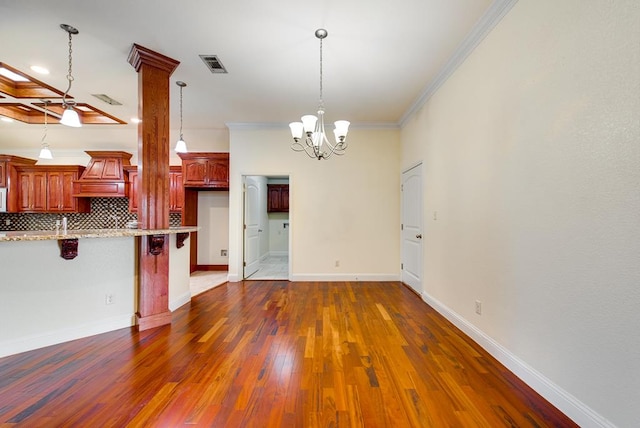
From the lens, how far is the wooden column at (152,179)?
2820 mm

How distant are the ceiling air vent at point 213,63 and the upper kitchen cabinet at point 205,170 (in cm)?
230

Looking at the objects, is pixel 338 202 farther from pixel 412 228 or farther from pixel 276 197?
pixel 276 197

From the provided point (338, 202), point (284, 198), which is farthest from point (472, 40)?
point (284, 198)

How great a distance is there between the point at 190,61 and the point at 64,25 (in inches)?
41.6

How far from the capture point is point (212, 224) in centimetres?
602

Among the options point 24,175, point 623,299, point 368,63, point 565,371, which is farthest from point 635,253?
point 24,175

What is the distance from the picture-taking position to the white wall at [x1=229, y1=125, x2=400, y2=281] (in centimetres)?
494

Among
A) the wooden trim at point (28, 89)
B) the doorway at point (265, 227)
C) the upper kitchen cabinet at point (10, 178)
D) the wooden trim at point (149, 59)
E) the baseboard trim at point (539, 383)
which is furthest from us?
the upper kitchen cabinet at point (10, 178)

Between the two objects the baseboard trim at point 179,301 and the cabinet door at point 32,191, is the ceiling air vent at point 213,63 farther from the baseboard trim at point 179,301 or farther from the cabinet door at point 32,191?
the cabinet door at point 32,191

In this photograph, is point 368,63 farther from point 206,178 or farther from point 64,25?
point 206,178

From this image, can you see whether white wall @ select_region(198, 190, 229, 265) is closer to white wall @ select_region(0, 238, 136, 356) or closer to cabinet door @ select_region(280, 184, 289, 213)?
cabinet door @ select_region(280, 184, 289, 213)

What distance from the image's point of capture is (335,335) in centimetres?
266

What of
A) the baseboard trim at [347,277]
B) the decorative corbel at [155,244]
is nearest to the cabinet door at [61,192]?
the decorative corbel at [155,244]

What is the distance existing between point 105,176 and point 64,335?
13.8ft
